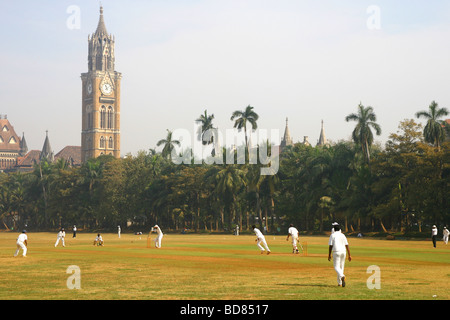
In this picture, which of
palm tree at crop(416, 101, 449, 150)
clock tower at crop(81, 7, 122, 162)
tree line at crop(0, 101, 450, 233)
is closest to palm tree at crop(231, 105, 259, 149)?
tree line at crop(0, 101, 450, 233)

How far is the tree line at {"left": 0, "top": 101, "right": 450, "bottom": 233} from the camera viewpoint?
7131 centimetres

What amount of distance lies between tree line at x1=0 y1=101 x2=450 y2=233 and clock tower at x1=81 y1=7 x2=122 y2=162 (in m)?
54.6

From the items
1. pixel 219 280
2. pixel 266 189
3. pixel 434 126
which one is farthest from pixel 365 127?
pixel 219 280

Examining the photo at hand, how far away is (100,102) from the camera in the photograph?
191500mm

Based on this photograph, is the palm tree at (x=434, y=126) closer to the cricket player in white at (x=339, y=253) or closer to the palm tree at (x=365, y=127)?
the palm tree at (x=365, y=127)

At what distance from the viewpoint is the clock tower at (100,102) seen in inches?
7495

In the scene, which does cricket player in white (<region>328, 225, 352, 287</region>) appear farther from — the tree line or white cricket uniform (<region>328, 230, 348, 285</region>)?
the tree line

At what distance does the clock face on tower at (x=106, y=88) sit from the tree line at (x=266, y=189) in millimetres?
61230

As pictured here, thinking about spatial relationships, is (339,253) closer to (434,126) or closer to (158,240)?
(158,240)

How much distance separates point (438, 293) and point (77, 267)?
17012 mm

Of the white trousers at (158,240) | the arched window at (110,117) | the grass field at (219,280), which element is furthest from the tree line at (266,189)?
the arched window at (110,117)

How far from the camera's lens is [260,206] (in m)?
95.8
